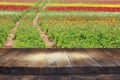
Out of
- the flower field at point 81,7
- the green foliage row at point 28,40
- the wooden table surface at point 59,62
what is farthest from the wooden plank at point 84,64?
the flower field at point 81,7

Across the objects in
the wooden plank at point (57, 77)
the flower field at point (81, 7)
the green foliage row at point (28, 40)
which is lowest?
the flower field at point (81, 7)

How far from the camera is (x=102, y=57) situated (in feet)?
11.3

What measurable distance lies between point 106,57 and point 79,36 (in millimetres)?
10304

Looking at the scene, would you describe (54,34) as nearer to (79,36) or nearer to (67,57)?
(79,36)

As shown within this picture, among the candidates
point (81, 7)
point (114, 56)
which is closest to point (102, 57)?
point (114, 56)

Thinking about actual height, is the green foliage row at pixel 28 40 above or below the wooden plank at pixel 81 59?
below

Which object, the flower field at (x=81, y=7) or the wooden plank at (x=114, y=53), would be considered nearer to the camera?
the wooden plank at (x=114, y=53)

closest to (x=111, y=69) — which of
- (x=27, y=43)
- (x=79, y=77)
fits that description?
(x=79, y=77)

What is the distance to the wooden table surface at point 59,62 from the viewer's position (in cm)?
287

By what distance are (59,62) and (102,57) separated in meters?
0.54

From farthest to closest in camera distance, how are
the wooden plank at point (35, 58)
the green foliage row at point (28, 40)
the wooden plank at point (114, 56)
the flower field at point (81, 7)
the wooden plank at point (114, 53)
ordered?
the flower field at point (81, 7) < the green foliage row at point (28, 40) < the wooden plank at point (114, 53) < the wooden plank at point (114, 56) < the wooden plank at point (35, 58)

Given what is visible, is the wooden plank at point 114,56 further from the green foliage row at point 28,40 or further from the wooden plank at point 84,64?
the green foliage row at point 28,40

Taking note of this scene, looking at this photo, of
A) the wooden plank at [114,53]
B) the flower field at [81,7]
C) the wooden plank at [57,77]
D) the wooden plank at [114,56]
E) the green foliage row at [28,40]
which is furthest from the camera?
the flower field at [81,7]

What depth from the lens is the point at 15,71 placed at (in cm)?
287
